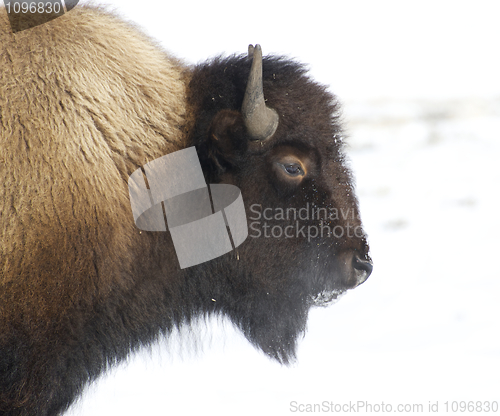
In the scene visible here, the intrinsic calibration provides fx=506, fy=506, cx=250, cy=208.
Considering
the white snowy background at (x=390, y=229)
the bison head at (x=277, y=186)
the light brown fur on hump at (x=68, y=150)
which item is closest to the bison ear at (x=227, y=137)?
the bison head at (x=277, y=186)

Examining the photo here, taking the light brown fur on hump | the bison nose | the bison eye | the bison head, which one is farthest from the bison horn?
the bison nose

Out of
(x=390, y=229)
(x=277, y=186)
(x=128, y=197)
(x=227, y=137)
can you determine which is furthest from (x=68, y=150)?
(x=390, y=229)

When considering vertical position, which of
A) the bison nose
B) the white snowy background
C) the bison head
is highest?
the bison head

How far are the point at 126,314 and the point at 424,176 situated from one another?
623 cm

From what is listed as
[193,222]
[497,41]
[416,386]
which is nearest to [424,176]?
[416,386]

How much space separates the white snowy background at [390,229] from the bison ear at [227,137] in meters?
0.72

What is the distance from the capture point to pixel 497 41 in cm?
1243

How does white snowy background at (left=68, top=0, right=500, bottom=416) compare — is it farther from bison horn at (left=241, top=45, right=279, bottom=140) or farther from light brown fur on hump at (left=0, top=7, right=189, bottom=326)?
bison horn at (left=241, top=45, right=279, bottom=140)

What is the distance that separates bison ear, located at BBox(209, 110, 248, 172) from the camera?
230cm

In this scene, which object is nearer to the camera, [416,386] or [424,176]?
[416,386]

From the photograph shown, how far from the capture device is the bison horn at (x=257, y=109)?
6.89ft

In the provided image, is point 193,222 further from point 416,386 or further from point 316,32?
point 316,32

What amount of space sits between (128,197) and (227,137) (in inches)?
20.5

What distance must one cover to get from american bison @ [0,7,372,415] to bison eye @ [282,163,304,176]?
0.01 metres
